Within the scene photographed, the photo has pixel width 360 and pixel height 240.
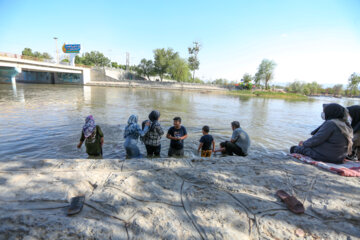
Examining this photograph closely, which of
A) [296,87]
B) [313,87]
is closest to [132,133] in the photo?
[296,87]

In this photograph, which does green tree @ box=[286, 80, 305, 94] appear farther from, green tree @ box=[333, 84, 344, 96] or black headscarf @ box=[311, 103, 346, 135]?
black headscarf @ box=[311, 103, 346, 135]

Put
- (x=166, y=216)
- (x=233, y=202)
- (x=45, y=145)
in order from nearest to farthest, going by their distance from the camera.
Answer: (x=166, y=216)
(x=233, y=202)
(x=45, y=145)

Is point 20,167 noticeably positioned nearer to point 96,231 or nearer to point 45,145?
point 96,231

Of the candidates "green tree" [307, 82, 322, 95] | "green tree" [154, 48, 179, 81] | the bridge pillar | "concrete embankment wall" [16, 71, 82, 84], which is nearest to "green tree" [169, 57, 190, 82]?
"green tree" [154, 48, 179, 81]

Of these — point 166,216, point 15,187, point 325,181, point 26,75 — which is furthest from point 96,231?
point 26,75

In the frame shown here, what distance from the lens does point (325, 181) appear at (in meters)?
2.79

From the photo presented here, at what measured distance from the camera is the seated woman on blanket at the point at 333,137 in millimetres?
3404

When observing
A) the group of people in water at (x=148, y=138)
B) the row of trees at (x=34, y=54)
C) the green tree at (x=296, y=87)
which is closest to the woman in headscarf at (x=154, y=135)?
the group of people in water at (x=148, y=138)

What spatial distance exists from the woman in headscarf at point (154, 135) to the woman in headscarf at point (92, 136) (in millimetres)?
1154

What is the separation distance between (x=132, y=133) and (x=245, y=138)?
3.25m

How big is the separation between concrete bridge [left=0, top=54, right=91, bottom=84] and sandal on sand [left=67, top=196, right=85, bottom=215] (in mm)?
38284

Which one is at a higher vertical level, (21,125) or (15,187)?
(15,187)

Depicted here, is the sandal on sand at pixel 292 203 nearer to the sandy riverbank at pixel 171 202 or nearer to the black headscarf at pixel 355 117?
the sandy riverbank at pixel 171 202

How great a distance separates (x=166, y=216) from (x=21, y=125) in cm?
913
